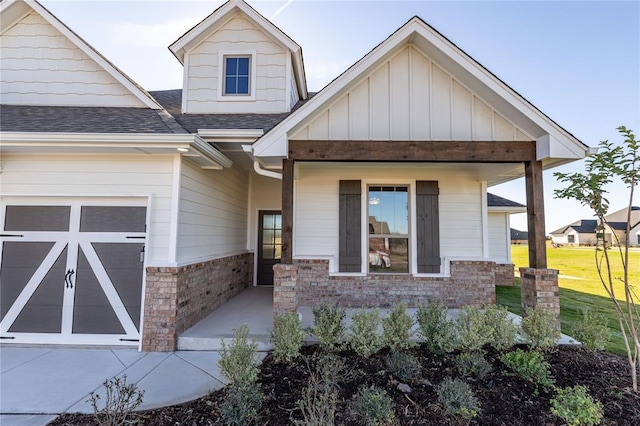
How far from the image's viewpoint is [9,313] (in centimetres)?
479

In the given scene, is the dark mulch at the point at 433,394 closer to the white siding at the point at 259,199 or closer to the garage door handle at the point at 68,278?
the garage door handle at the point at 68,278

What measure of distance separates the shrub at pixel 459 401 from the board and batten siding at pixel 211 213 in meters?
4.13

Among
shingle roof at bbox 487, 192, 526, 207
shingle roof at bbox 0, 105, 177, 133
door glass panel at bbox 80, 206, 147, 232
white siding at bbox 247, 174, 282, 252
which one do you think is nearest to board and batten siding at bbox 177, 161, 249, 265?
white siding at bbox 247, 174, 282, 252

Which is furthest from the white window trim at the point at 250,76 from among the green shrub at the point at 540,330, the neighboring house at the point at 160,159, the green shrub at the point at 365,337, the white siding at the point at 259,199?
the green shrub at the point at 540,330

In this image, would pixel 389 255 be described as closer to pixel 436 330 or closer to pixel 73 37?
pixel 436 330

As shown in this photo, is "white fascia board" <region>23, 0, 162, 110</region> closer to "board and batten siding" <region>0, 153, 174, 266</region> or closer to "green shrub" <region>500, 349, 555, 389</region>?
"board and batten siding" <region>0, 153, 174, 266</region>

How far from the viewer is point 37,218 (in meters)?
4.88

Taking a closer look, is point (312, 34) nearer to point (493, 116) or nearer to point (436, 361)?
point (493, 116)

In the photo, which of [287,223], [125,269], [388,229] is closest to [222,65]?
[287,223]

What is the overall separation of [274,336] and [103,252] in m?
3.24

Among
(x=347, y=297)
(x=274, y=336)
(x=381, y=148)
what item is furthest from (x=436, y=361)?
(x=381, y=148)

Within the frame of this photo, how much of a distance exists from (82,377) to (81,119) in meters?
4.28

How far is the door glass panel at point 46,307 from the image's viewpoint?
15.6 ft

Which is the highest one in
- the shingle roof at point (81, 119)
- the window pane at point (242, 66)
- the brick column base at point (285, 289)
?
the window pane at point (242, 66)
